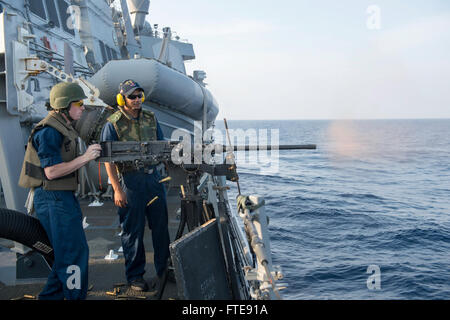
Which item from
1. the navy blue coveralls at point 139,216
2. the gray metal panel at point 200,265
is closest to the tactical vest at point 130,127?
the navy blue coveralls at point 139,216

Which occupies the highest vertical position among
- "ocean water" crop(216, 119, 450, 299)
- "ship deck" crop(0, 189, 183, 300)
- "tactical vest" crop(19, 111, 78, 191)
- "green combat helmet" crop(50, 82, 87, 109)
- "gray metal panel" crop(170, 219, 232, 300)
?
"green combat helmet" crop(50, 82, 87, 109)

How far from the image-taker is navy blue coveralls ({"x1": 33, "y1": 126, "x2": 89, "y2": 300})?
2795 mm

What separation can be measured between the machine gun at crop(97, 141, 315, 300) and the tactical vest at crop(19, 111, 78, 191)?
287 millimetres

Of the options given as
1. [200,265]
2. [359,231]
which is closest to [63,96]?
[200,265]

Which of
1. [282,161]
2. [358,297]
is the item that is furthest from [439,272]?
[282,161]

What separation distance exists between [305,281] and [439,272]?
2.90 meters

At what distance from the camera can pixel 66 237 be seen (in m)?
2.89

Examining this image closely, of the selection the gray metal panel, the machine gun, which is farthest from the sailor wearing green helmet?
the gray metal panel

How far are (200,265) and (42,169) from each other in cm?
134

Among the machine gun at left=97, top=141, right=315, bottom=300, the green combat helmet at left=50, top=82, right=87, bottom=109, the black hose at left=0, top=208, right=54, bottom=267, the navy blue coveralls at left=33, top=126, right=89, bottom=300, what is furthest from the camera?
the black hose at left=0, top=208, right=54, bottom=267

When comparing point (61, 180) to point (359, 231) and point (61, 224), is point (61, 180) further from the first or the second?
point (359, 231)

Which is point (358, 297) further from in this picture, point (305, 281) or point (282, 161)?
point (282, 161)

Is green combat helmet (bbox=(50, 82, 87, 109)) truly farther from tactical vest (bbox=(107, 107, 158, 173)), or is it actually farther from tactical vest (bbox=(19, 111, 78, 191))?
tactical vest (bbox=(107, 107, 158, 173))
